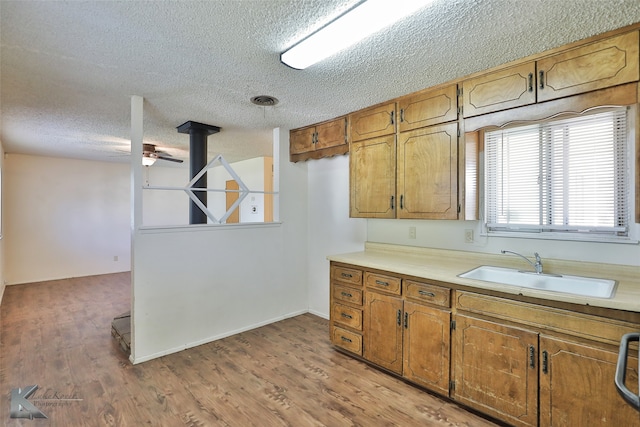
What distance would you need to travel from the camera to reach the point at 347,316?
9.11 feet

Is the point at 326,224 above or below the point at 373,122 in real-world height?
below

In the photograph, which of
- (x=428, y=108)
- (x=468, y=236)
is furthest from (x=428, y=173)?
(x=468, y=236)

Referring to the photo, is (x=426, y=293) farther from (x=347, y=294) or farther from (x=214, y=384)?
(x=214, y=384)

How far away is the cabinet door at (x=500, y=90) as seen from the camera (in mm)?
2014

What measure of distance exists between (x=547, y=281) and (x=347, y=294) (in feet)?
4.90

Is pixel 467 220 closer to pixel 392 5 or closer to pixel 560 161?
pixel 560 161

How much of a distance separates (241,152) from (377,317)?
157 inches

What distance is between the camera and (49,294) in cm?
485

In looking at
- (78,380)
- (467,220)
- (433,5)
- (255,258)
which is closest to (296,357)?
(255,258)

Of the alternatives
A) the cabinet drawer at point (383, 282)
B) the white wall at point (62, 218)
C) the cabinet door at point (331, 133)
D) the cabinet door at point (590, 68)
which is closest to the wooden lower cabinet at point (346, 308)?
the cabinet drawer at point (383, 282)

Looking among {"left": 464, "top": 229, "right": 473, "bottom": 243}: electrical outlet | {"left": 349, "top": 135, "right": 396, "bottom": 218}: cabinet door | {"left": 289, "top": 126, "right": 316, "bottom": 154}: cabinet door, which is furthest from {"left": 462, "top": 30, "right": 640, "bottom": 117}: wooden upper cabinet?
{"left": 289, "top": 126, "right": 316, "bottom": 154}: cabinet door

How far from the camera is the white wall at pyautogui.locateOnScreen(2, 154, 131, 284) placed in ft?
18.0

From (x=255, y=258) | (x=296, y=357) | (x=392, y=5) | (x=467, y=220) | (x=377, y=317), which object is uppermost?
(x=392, y=5)

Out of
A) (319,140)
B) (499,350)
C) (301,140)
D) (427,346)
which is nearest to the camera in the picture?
(499,350)
